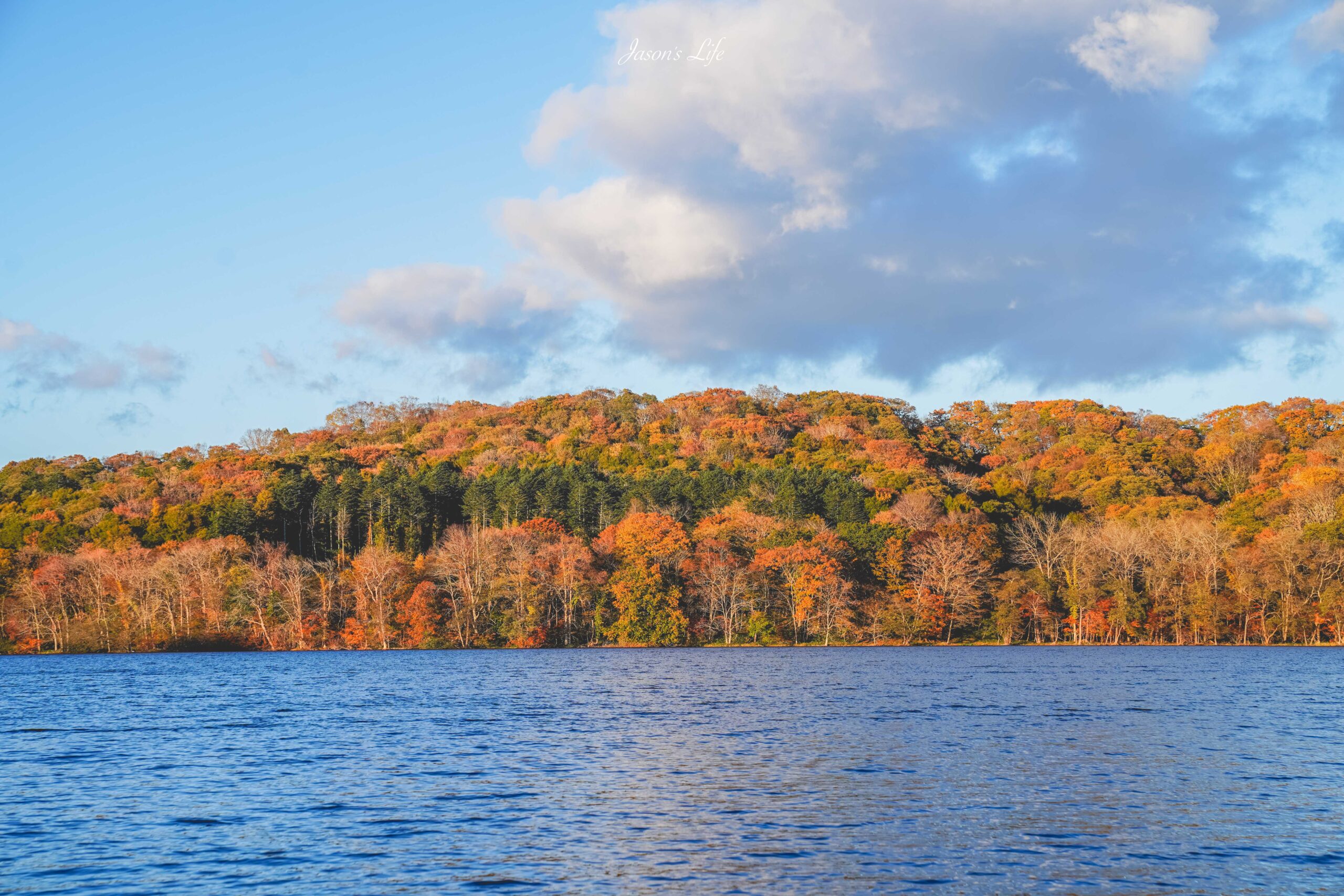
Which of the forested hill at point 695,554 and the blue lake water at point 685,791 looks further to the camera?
the forested hill at point 695,554

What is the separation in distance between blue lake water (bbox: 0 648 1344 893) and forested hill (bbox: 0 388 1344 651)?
48.1 m

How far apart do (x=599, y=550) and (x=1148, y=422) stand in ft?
333

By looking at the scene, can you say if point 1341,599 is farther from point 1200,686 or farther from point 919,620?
point 1200,686

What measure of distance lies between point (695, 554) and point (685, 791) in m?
77.4

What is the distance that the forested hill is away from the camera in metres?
98.8

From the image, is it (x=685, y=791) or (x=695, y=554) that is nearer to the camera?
(x=685, y=791)

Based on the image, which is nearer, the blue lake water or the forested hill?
the blue lake water

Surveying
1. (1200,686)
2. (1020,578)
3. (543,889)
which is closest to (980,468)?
(1020,578)

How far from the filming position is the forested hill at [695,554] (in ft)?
324

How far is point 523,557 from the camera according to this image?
328 feet

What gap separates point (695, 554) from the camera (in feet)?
335

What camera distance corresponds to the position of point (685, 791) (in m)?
24.7

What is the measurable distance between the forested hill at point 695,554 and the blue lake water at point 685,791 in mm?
48149

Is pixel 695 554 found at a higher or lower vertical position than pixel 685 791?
higher
